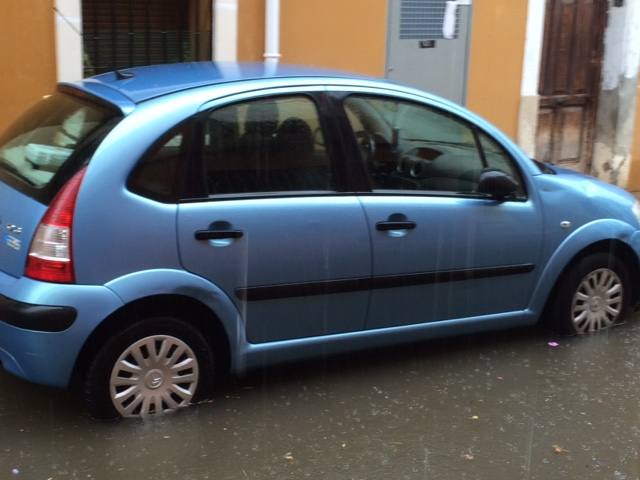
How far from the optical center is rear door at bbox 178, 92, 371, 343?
12.1ft

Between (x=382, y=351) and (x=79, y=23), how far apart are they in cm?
359

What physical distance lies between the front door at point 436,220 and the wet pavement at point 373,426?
37cm

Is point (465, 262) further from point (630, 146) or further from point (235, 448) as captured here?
point (630, 146)

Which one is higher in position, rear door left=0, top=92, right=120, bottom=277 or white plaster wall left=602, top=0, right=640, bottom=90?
white plaster wall left=602, top=0, right=640, bottom=90

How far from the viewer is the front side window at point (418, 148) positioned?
4.13 meters

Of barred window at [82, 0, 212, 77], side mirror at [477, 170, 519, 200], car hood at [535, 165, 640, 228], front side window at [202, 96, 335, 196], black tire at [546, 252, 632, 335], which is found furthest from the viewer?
barred window at [82, 0, 212, 77]

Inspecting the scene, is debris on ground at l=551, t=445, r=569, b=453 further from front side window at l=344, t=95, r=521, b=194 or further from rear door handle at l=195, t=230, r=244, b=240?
rear door handle at l=195, t=230, r=244, b=240

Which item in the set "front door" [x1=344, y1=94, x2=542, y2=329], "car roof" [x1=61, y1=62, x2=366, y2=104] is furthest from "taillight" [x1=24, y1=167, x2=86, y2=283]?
"front door" [x1=344, y1=94, x2=542, y2=329]

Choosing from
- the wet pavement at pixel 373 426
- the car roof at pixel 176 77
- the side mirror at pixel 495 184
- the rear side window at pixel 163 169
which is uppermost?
the car roof at pixel 176 77

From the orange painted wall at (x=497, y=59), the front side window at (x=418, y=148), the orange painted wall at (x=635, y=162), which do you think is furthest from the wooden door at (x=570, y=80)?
the front side window at (x=418, y=148)

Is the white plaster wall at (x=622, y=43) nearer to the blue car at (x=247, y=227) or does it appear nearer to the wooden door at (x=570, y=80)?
the wooden door at (x=570, y=80)

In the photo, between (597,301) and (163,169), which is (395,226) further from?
(597,301)

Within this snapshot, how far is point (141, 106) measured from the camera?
143 inches

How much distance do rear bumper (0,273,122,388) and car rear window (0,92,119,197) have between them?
44cm
